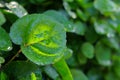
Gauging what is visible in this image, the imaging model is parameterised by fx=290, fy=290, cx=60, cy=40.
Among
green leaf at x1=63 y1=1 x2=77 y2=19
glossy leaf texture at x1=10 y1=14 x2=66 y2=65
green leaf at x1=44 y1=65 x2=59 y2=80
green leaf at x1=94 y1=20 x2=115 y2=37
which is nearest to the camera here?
glossy leaf texture at x1=10 y1=14 x2=66 y2=65

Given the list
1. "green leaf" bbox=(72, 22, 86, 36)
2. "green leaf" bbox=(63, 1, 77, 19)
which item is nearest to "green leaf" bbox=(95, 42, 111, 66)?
"green leaf" bbox=(72, 22, 86, 36)

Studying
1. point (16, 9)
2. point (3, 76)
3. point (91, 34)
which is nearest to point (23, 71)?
point (3, 76)

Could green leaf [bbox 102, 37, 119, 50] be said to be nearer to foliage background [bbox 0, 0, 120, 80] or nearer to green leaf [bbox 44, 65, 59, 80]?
foliage background [bbox 0, 0, 120, 80]

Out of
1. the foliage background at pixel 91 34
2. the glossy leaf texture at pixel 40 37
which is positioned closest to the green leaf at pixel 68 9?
the foliage background at pixel 91 34

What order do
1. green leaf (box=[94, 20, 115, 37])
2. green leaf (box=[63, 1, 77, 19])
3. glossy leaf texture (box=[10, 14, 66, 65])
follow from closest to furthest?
glossy leaf texture (box=[10, 14, 66, 65]), green leaf (box=[63, 1, 77, 19]), green leaf (box=[94, 20, 115, 37])

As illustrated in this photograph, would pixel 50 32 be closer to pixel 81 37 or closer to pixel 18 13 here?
pixel 18 13

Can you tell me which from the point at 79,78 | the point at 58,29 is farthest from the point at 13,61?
the point at 79,78

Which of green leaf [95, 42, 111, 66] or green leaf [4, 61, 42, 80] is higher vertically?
green leaf [4, 61, 42, 80]
